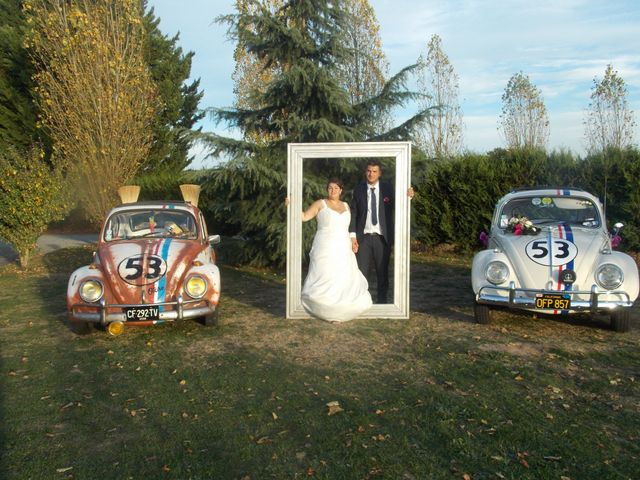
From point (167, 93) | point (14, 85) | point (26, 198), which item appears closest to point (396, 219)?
point (26, 198)

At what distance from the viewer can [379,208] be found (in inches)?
312

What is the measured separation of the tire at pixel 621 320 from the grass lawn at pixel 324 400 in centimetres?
13

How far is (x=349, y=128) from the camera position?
1184 centimetres

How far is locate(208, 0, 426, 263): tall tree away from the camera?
1126 cm

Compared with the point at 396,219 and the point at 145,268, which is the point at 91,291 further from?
the point at 396,219

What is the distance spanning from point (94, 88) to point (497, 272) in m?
14.2

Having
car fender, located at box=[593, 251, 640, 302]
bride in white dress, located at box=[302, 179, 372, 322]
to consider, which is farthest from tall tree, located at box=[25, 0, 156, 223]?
car fender, located at box=[593, 251, 640, 302]

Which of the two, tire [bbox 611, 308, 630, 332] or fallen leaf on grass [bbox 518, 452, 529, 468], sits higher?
tire [bbox 611, 308, 630, 332]

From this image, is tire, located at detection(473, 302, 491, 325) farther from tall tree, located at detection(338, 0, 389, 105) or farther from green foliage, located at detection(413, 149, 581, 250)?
tall tree, located at detection(338, 0, 389, 105)

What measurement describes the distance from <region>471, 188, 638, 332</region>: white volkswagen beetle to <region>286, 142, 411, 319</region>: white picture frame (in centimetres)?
98

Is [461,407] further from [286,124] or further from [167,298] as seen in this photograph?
[286,124]

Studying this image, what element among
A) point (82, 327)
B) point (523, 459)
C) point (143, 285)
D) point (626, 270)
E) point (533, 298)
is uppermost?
point (626, 270)

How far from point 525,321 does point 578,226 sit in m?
1.51

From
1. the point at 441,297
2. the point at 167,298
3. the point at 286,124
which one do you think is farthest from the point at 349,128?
the point at 167,298
